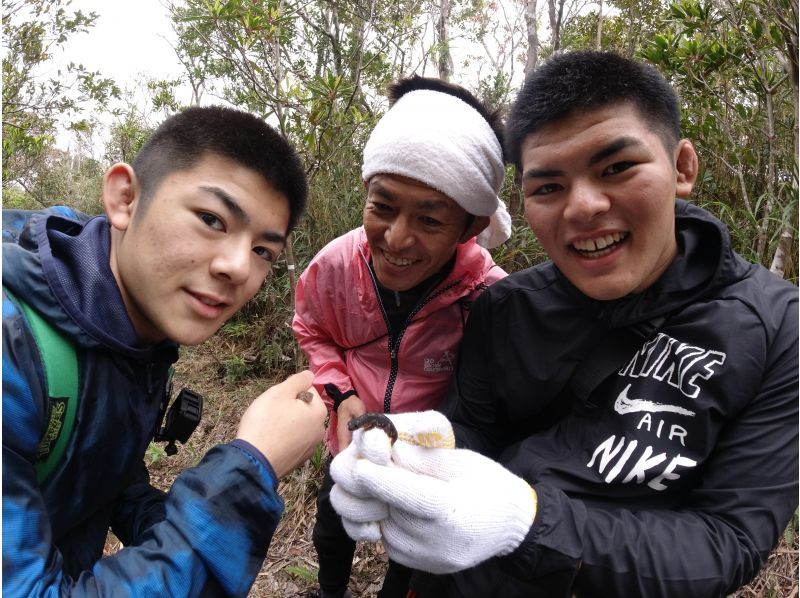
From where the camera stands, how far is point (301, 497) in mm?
3109

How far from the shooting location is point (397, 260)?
1.96m

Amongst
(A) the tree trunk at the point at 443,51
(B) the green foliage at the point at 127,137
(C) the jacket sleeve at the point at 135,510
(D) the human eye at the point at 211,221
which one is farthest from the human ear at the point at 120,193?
(B) the green foliage at the point at 127,137

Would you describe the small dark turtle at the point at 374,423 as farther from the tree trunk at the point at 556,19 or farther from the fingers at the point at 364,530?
the tree trunk at the point at 556,19

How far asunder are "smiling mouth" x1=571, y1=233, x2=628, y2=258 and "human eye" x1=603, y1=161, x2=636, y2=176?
182 millimetres

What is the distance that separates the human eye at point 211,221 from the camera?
1410mm

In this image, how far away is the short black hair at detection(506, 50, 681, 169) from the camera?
1413 millimetres

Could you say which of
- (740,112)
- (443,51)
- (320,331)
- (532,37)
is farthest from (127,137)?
(740,112)

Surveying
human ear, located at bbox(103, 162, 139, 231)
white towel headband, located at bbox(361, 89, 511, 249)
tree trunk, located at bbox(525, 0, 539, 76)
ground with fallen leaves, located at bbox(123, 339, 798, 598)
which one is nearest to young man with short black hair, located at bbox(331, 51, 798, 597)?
white towel headband, located at bbox(361, 89, 511, 249)

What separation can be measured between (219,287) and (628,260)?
125 centimetres

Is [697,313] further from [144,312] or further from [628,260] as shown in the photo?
[144,312]

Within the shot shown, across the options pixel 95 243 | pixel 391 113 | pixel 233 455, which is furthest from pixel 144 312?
pixel 391 113

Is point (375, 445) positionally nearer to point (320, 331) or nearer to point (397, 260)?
point (397, 260)

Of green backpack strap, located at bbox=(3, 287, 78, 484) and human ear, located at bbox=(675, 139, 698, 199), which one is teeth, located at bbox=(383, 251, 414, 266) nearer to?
human ear, located at bbox=(675, 139, 698, 199)

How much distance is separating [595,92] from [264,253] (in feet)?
3.78
